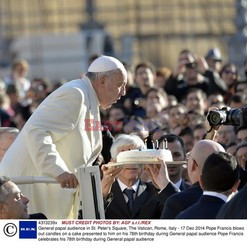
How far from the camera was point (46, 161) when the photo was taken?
8.63 metres

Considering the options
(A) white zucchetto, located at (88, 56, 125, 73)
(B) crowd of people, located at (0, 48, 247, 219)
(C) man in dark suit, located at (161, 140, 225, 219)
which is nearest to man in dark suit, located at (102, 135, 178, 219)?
(B) crowd of people, located at (0, 48, 247, 219)

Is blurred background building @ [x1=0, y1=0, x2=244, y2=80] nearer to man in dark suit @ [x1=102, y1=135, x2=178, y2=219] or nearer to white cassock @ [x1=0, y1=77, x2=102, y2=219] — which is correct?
man in dark suit @ [x1=102, y1=135, x2=178, y2=219]

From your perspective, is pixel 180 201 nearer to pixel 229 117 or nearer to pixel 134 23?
pixel 229 117

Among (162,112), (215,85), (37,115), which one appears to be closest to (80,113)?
(37,115)

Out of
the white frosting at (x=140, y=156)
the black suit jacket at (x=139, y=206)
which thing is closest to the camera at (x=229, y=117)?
the white frosting at (x=140, y=156)

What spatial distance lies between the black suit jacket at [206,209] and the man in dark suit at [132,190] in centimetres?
126

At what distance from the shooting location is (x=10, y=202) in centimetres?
780

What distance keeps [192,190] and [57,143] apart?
3.88 feet

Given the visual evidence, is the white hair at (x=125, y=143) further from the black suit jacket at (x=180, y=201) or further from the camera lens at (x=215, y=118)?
the camera lens at (x=215, y=118)

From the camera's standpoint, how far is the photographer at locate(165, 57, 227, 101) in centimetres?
1557

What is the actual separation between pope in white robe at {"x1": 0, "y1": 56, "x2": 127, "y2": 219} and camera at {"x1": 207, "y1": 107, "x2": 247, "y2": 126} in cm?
174

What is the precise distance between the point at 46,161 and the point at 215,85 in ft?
23.4

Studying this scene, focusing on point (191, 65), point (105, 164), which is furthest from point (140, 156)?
point (191, 65)

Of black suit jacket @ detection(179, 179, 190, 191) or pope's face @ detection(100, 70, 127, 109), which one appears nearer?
pope's face @ detection(100, 70, 127, 109)
